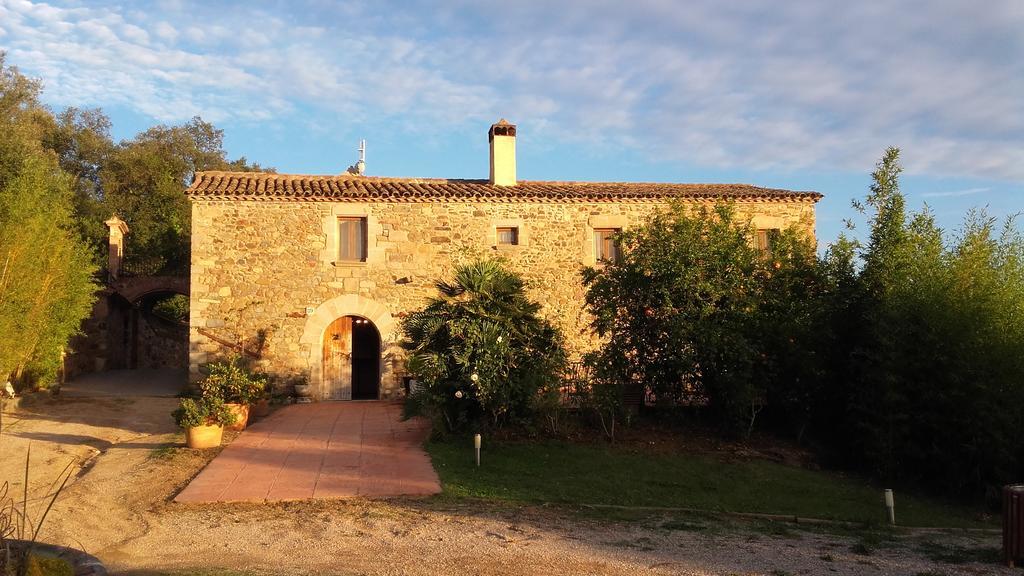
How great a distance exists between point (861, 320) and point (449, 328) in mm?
6309

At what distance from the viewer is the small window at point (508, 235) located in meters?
16.1

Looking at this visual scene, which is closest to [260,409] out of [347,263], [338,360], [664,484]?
[338,360]

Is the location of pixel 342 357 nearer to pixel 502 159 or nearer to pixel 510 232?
pixel 510 232

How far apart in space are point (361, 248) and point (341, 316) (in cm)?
Result: 157

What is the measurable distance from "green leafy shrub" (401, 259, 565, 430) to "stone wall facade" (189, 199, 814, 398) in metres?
4.55

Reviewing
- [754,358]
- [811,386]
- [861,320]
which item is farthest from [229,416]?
[861,320]

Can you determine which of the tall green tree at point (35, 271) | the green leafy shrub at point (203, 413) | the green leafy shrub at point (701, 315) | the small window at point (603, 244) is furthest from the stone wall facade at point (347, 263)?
the green leafy shrub at point (203, 413)

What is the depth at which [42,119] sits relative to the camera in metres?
24.8

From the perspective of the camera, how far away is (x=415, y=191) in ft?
51.4

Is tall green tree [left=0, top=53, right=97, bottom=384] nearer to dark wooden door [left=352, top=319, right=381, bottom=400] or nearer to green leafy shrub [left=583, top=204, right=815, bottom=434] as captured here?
dark wooden door [left=352, top=319, right=381, bottom=400]

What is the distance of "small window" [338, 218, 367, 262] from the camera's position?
15.6 meters

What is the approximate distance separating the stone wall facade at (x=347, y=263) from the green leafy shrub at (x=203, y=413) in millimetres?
4947

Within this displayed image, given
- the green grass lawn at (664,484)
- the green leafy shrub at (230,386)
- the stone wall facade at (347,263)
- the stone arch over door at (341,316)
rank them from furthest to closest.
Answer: the stone arch over door at (341,316) → the stone wall facade at (347,263) → the green leafy shrub at (230,386) → the green grass lawn at (664,484)

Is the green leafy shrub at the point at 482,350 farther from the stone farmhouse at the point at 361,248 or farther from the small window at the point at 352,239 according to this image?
the small window at the point at 352,239
